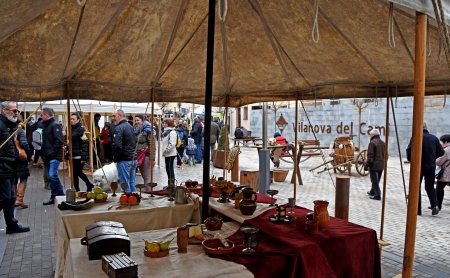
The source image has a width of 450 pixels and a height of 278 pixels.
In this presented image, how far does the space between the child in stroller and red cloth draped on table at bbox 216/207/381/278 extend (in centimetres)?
1016

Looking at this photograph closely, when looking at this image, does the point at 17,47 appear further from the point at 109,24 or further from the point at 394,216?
the point at 394,216

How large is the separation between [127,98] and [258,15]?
225cm

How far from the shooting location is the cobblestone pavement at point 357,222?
14.4ft

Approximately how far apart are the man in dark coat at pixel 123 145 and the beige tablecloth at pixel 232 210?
3.37 meters

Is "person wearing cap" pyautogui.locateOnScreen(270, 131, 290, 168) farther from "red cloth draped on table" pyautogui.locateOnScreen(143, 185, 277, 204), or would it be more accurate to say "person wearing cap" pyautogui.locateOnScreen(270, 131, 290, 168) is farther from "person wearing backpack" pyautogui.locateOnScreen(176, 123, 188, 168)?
"red cloth draped on table" pyautogui.locateOnScreen(143, 185, 277, 204)

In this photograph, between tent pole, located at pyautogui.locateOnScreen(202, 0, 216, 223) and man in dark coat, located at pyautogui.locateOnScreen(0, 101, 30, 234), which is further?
man in dark coat, located at pyautogui.locateOnScreen(0, 101, 30, 234)

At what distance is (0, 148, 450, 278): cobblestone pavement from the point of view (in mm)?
4391

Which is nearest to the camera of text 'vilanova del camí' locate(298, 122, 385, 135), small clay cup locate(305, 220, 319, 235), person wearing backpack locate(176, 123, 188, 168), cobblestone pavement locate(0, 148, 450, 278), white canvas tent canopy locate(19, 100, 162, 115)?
small clay cup locate(305, 220, 319, 235)

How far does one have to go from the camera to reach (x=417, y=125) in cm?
213

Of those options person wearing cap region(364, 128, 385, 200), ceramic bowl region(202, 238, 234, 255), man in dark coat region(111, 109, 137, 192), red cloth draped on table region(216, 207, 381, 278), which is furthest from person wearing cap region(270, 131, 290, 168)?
ceramic bowl region(202, 238, 234, 255)

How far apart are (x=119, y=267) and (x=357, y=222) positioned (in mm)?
5212

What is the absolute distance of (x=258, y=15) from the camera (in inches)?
156

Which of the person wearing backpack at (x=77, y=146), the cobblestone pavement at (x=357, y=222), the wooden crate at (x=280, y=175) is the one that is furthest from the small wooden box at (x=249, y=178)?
the person wearing backpack at (x=77, y=146)

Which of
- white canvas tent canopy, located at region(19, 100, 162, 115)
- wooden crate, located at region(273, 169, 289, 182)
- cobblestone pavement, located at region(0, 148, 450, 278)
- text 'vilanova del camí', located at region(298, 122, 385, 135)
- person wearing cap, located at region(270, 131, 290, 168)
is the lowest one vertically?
cobblestone pavement, located at region(0, 148, 450, 278)
